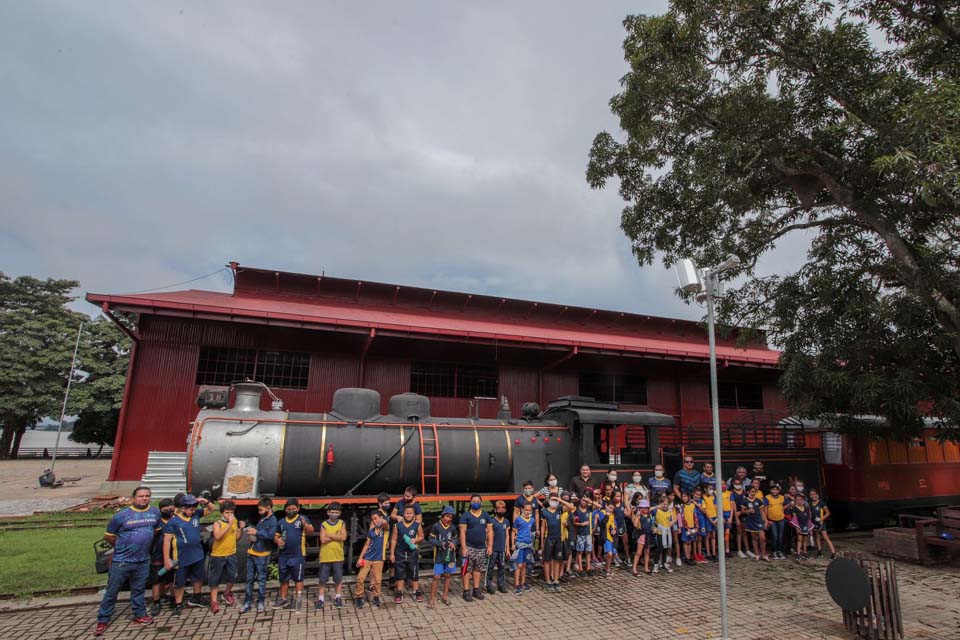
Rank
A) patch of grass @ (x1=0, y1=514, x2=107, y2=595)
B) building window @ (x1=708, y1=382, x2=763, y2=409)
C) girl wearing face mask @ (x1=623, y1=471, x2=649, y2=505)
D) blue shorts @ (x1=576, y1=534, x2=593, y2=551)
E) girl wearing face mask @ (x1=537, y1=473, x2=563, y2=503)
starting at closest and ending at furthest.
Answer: patch of grass @ (x1=0, y1=514, x2=107, y2=595)
girl wearing face mask @ (x1=537, y1=473, x2=563, y2=503)
blue shorts @ (x1=576, y1=534, x2=593, y2=551)
girl wearing face mask @ (x1=623, y1=471, x2=649, y2=505)
building window @ (x1=708, y1=382, x2=763, y2=409)

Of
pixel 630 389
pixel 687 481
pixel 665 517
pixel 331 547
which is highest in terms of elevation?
pixel 630 389

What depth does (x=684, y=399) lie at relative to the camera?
1919cm

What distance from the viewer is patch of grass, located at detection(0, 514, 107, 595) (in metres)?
7.43

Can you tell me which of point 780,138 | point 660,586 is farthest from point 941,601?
point 780,138

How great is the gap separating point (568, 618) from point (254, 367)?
38.1 ft

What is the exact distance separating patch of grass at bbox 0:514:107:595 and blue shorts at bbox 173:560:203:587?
1872 mm

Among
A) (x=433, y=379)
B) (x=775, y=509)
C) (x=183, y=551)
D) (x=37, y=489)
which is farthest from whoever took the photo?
(x=37, y=489)

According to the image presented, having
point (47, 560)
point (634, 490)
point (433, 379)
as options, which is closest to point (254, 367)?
point (433, 379)

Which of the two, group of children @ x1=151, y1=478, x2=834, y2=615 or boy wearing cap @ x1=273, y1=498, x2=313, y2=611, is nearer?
group of children @ x1=151, y1=478, x2=834, y2=615

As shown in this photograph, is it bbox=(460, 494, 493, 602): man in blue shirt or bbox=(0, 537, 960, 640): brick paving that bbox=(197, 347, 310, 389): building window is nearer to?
bbox=(0, 537, 960, 640): brick paving

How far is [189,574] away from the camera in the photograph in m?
6.80

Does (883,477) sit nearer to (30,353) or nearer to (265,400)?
(265,400)

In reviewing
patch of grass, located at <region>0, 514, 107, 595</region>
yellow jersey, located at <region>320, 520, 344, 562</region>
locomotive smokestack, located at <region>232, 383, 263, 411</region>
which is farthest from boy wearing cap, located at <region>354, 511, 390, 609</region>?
patch of grass, located at <region>0, 514, 107, 595</region>

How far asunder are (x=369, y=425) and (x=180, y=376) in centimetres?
822
